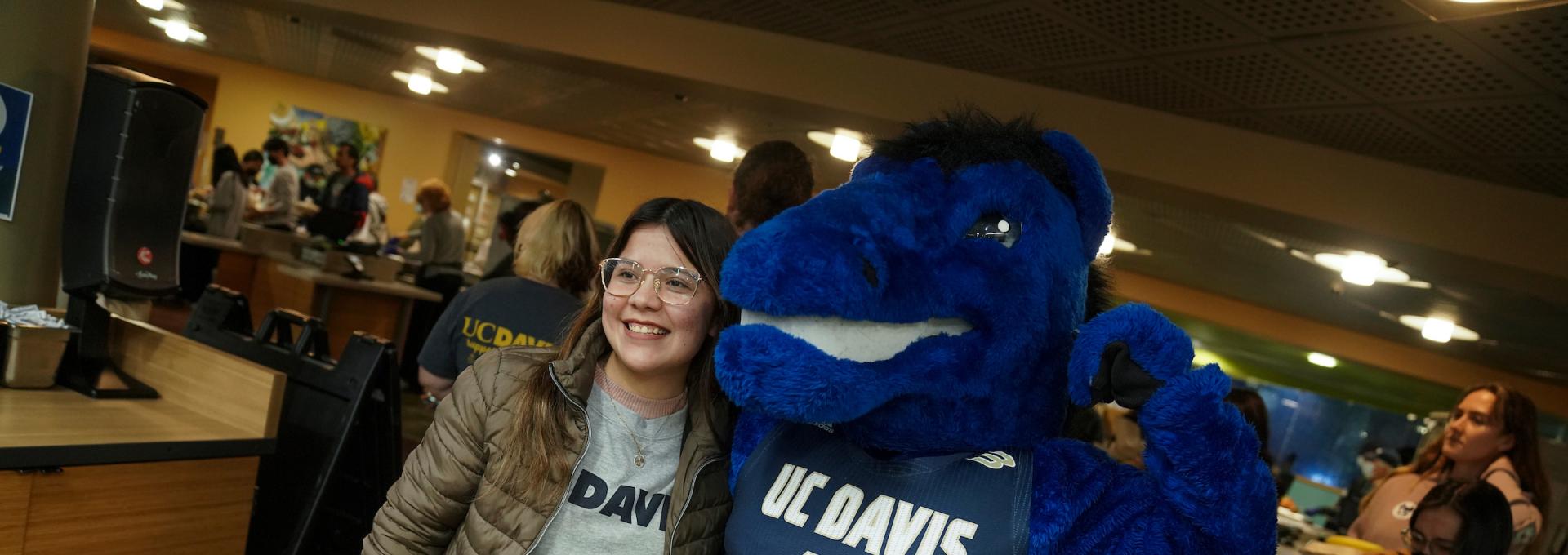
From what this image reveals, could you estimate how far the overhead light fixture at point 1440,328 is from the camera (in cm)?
878

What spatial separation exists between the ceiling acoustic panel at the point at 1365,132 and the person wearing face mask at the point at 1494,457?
1.11 meters

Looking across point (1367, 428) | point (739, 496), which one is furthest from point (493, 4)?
point (1367, 428)

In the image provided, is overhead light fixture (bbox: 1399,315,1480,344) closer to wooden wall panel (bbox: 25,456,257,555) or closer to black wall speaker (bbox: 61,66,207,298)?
wooden wall panel (bbox: 25,456,257,555)

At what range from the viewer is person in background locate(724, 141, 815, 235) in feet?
8.07

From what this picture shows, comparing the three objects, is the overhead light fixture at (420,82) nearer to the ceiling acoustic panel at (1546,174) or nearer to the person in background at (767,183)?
the person in background at (767,183)

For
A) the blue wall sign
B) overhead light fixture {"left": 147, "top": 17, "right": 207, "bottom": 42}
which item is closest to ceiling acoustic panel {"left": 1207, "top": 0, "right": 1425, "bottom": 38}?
the blue wall sign

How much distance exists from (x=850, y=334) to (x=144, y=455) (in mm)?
1726

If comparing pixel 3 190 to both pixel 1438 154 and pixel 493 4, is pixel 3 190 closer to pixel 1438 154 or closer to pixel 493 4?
pixel 493 4

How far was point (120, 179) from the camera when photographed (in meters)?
2.25

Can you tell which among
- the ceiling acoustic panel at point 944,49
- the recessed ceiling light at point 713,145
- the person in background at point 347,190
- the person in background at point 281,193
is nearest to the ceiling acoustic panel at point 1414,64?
the ceiling acoustic panel at point 944,49

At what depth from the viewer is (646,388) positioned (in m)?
1.51

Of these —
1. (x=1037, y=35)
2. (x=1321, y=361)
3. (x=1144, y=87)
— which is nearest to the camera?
(x=1037, y=35)

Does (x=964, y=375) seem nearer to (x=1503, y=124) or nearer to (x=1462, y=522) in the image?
(x=1462, y=522)

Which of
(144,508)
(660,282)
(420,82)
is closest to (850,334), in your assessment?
(660,282)
